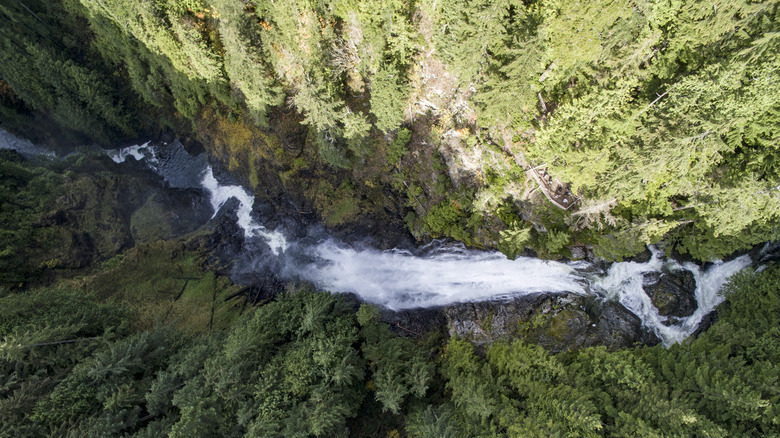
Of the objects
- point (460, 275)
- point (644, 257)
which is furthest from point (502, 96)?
point (644, 257)

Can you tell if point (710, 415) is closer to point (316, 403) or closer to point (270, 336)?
point (316, 403)

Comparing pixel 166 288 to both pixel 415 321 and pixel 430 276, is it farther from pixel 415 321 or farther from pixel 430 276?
pixel 430 276

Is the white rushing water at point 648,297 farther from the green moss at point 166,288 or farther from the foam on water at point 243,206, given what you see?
the green moss at point 166,288

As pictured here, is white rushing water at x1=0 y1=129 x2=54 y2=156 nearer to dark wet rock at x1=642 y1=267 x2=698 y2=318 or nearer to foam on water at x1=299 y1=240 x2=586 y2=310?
foam on water at x1=299 y1=240 x2=586 y2=310

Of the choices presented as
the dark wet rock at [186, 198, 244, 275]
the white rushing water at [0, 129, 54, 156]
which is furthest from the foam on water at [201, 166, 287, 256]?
the white rushing water at [0, 129, 54, 156]

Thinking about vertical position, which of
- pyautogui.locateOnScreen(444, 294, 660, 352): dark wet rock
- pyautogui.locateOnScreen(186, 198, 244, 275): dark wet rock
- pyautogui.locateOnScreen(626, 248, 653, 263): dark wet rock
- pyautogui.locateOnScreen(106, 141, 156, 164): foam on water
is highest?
pyautogui.locateOnScreen(106, 141, 156, 164): foam on water
